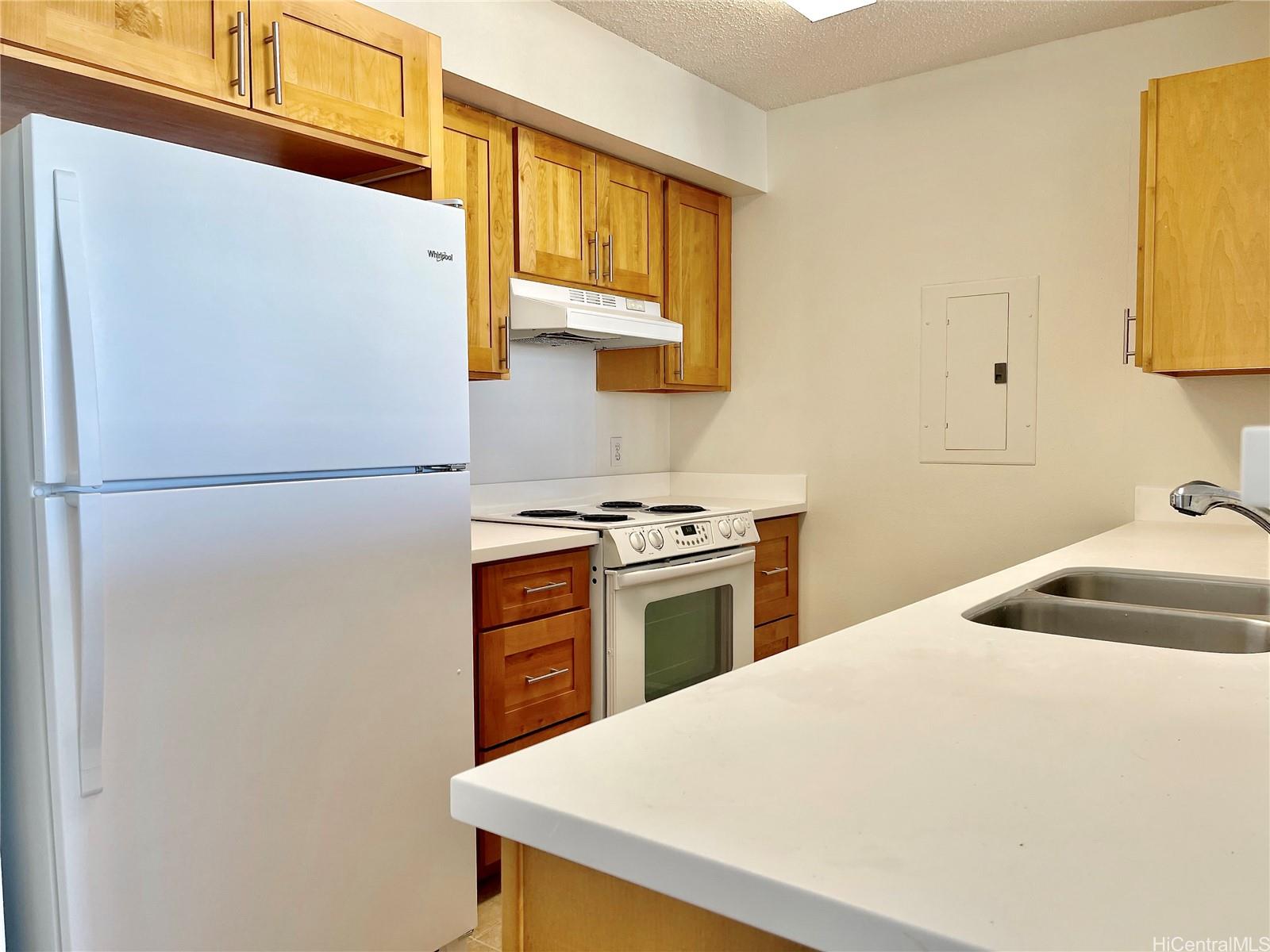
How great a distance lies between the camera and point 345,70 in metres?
2.00

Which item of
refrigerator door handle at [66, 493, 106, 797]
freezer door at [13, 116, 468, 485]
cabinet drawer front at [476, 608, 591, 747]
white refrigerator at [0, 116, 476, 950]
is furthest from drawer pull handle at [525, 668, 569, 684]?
refrigerator door handle at [66, 493, 106, 797]

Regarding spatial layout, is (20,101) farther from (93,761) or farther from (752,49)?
(752,49)

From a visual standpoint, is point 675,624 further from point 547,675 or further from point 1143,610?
point 1143,610

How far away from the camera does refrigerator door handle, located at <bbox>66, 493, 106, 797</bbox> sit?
1.40m

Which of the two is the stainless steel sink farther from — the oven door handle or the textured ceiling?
the textured ceiling

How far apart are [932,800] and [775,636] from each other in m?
2.88

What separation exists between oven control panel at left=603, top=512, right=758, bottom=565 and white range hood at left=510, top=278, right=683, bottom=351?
2.16 ft

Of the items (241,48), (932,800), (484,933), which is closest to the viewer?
(932,800)

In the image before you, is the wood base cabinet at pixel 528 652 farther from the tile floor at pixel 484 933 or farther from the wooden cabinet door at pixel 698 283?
the wooden cabinet door at pixel 698 283

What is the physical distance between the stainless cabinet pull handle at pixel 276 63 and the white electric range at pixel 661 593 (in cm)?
132

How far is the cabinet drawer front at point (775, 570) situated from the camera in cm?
345

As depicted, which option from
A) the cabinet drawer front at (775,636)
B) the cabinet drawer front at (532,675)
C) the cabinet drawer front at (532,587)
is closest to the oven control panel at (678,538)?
the cabinet drawer front at (532,587)

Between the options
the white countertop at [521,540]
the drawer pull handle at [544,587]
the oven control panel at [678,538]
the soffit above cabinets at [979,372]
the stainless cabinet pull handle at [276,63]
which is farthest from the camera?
the soffit above cabinets at [979,372]

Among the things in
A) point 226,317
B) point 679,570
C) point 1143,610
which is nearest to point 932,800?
point 1143,610
